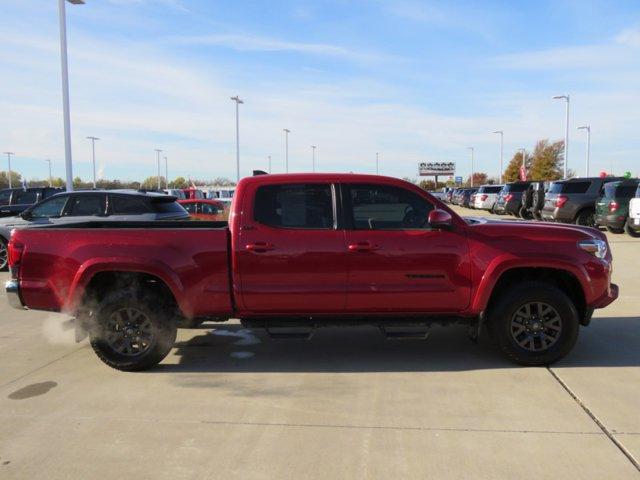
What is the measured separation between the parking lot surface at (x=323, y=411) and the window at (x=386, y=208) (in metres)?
1.40

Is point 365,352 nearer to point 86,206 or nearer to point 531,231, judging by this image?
point 531,231

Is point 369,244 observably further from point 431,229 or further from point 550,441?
point 550,441


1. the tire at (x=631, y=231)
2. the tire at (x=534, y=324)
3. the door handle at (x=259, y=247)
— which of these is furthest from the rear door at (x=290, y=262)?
the tire at (x=631, y=231)

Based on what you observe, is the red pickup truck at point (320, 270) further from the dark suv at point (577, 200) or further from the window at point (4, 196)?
the window at point (4, 196)

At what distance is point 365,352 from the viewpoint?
5.84m

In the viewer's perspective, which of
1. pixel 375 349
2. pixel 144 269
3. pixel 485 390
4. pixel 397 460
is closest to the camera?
pixel 397 460

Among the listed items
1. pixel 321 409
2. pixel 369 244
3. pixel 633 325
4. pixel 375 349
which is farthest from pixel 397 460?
pixel 633 325

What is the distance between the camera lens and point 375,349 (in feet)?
19.5

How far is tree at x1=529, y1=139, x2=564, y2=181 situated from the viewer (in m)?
69.4

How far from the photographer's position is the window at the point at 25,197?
16517 mm

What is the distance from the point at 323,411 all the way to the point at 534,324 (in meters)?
2.31

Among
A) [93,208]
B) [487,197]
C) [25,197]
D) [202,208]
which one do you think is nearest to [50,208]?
[93,208]

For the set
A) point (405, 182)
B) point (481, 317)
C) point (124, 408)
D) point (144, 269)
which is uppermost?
point (405, 182)

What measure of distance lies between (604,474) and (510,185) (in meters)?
25.5
